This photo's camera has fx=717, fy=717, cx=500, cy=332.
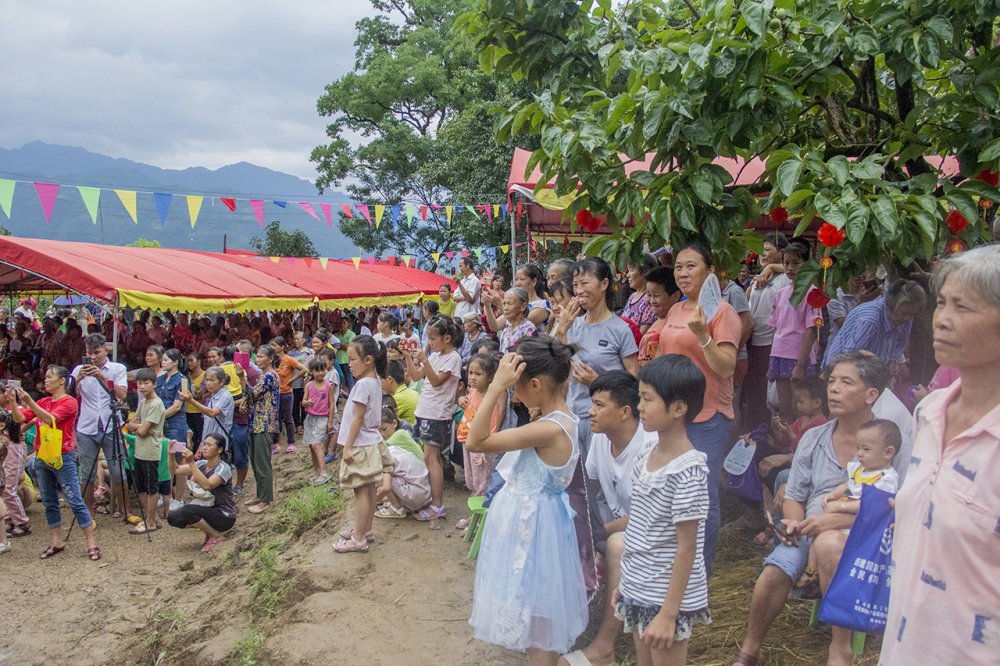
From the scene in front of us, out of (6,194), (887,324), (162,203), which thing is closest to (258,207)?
(162,203)

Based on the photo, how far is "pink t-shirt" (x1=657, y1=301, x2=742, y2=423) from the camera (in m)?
3.46

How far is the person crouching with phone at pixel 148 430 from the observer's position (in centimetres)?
693

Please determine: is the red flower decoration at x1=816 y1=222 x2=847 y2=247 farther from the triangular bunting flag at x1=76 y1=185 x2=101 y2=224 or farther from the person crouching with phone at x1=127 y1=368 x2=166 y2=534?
the triangular bunting flag at x1=76 y1=185 x2=101 y2=224

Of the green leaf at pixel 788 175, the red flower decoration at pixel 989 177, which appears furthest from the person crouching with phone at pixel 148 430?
the red flower decoration at pixel 989 177

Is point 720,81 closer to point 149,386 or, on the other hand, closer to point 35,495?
point 149,386

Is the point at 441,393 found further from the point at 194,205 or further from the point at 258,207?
the point at 258,207

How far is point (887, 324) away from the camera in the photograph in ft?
13.1

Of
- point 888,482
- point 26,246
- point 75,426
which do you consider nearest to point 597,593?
point 888,482

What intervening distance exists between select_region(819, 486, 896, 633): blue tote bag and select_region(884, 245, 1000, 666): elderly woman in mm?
687

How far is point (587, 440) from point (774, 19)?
7.48 ft

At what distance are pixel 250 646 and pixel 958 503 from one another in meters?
4.04

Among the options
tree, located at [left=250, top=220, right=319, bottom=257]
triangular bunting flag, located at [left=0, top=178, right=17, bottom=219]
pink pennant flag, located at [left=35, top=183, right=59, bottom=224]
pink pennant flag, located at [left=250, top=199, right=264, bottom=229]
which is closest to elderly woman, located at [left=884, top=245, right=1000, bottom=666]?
triangular bunting flag, located at [left=0, top=178, right=17, bottom=219]

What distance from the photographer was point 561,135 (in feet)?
12.1

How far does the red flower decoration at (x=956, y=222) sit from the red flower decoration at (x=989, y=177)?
0.58ft
